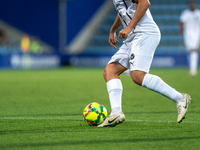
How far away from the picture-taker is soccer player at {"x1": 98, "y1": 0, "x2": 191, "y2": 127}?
→ 166 inches

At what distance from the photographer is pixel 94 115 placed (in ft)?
14.9

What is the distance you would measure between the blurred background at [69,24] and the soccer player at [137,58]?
64.9 ft

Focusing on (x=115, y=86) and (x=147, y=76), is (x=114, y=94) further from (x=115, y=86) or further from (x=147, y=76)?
(x=147, y=76)

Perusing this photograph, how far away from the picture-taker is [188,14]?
13.6 meters

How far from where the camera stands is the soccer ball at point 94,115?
453 cm

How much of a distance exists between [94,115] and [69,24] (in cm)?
2318

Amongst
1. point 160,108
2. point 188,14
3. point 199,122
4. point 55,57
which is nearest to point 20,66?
point 55,57

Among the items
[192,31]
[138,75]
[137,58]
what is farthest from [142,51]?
[192,31]

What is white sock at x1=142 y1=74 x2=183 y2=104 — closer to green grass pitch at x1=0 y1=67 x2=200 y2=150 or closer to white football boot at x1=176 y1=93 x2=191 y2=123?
white football boot at x1=176 y1=93 x2=191 y2=123

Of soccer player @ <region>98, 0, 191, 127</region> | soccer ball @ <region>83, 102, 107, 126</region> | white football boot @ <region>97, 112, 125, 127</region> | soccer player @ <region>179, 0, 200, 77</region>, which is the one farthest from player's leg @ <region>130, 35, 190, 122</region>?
soccer player @ <region>179, 0, 200, 77</region>

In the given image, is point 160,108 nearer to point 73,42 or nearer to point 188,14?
point 188,14

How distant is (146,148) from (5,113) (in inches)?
116

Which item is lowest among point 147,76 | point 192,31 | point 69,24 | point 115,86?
point 69,24

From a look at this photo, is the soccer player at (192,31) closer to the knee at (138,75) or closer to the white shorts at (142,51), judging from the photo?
the white shorts at (142,51)
